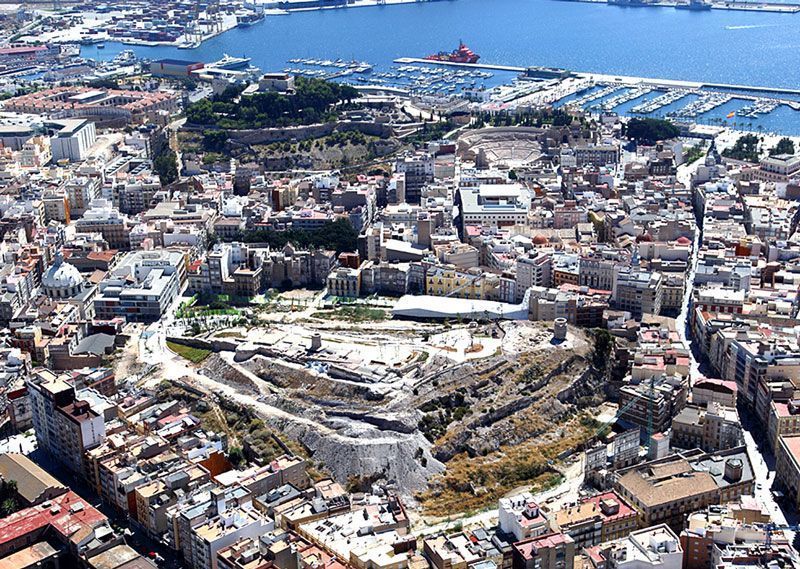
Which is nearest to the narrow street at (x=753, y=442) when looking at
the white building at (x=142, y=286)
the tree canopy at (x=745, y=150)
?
the tree canopy at (x=745, y=150)

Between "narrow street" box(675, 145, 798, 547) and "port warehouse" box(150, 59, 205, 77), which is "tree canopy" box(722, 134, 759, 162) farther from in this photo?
"port warehouse" box(150, 59, 205, 77)

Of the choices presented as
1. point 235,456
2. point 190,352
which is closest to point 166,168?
point 190,352

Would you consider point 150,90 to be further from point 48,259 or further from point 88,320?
point 88,320

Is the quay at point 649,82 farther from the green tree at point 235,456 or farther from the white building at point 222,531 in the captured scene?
the white building at point 222,531

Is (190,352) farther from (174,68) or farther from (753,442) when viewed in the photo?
(174,68)

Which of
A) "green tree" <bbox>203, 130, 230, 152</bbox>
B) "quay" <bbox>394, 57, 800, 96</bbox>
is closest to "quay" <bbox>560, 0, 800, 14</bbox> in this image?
"quay" <bbox>394, 57, 800, 96</bbox>

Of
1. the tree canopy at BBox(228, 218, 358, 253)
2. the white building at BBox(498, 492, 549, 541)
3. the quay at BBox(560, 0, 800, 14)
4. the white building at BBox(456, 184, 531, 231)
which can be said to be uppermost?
the quay at BBox(560, 0, 800, 14)
